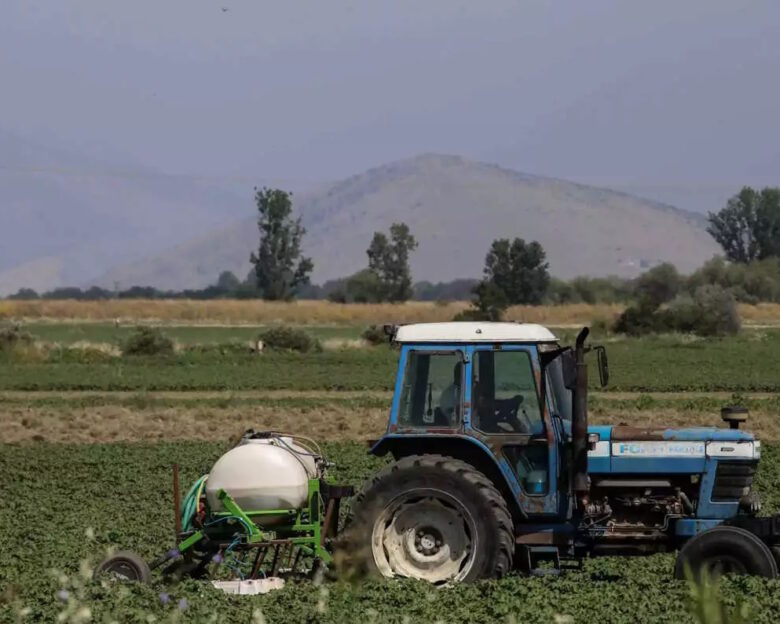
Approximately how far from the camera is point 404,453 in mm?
10898

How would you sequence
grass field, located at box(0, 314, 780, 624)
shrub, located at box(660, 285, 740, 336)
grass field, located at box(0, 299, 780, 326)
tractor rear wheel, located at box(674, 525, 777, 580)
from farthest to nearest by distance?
1. grass field, located at box(0, 299, 780, 326)
2. shrub, located at box(660, 285, 740, 336)
3. tractor rear wheel, located at box(674, 525, 777, 580)
4. grass field, located at box(0, 314, 780, 624)

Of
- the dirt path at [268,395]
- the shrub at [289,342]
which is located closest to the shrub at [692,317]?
the shrub at [289,342]

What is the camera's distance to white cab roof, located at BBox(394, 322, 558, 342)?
35.1ft

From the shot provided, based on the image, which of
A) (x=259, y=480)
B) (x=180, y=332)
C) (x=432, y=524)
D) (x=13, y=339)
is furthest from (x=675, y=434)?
(x=180, y=332)

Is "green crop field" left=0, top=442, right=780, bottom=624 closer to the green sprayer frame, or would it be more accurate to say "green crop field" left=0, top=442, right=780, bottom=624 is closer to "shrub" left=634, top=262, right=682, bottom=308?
the green sprayer frame

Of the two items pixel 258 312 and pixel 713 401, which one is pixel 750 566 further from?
pixel 258 312

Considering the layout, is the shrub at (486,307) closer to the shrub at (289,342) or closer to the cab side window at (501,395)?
the shrub at (289,342)

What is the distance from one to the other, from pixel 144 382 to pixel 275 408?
9.08 m

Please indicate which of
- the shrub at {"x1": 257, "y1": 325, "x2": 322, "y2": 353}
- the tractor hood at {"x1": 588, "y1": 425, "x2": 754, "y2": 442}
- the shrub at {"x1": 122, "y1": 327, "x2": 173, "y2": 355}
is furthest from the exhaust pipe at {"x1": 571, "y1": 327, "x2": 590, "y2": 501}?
the shrub at {"x1": 257, "y1": 325, "x2": 322, "y2": 353}

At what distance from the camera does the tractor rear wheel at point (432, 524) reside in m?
10.3

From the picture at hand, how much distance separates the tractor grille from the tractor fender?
1736 millimetres

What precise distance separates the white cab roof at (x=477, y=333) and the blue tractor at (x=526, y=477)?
12 mm

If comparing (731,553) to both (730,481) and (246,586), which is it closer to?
(730,481)

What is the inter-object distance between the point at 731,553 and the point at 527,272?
327 ft
